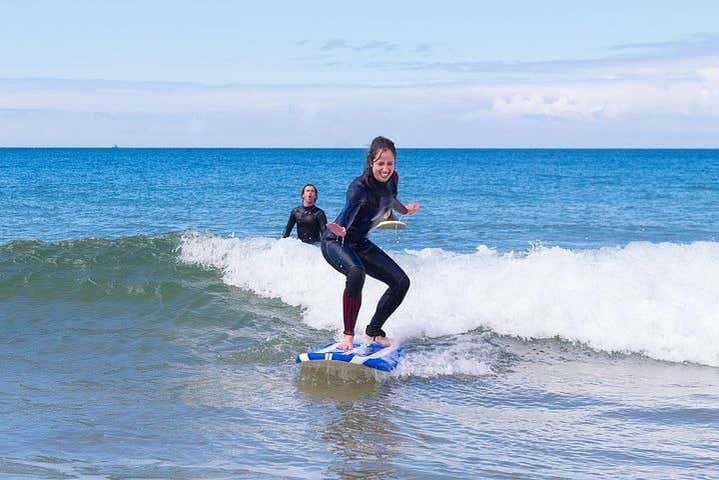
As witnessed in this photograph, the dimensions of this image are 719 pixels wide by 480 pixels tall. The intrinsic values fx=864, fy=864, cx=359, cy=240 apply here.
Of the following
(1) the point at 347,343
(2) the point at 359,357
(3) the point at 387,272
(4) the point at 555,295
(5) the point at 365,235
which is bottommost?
(2) the point at 359,357

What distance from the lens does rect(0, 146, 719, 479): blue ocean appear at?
20.5 ft

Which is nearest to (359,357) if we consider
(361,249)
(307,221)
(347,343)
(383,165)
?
(347,343)

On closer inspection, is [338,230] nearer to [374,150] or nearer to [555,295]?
[374,150]

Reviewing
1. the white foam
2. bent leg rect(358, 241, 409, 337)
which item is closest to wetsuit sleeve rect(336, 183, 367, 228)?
bent leg rect(358, 241, 409, 337)

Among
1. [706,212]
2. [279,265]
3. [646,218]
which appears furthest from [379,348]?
[706,212]

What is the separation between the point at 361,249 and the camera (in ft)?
28.1

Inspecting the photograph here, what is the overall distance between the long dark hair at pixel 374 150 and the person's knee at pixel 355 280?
87 centimetres

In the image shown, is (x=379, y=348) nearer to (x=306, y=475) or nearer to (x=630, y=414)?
(x=630, y=414)

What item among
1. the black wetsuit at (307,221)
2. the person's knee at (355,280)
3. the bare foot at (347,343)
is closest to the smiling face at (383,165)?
the person's knee at (355,280)

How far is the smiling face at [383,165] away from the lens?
8047 mm

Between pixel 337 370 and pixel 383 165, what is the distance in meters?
2.14

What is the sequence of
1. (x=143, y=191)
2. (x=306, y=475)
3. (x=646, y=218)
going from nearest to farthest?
(x=306, y=475) < (x=646, y=218) < (x=143, y=191)

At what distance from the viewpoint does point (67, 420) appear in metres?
7.17

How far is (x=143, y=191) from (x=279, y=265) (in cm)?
3106
